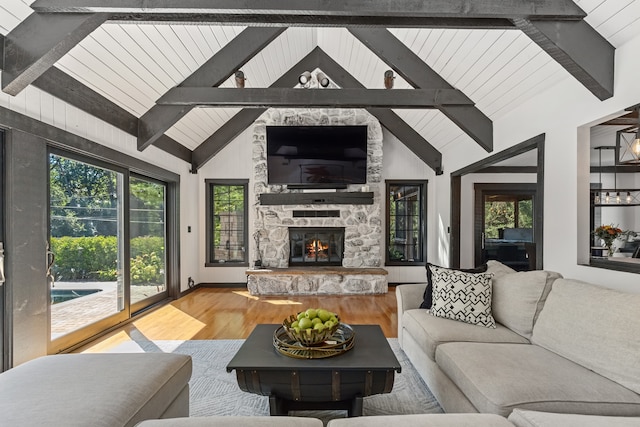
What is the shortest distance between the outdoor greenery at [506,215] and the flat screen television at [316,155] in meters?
3.25

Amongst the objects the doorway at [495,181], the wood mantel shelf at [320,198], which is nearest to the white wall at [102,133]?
the wood mantel shelf at [320,198]

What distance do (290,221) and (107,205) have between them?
291cm

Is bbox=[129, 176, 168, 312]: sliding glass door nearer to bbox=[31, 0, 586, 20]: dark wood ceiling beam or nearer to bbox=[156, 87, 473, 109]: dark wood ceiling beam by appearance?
bbox=[156, 87, 473, 109]: dark wood ceiling beam

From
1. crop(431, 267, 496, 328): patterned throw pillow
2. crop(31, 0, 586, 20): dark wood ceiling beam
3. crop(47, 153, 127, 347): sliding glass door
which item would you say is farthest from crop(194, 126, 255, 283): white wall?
crop(431, 267, 496, 328): patterned throw pillow

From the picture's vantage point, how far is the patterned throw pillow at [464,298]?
2.50 metres

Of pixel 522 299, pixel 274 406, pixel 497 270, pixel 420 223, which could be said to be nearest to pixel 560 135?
→ pixel 497 270

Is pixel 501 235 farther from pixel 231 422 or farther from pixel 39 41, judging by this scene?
pixel 39 41

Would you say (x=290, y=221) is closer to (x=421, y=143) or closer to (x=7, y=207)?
(x=421, y=143)

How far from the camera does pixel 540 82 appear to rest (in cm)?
309

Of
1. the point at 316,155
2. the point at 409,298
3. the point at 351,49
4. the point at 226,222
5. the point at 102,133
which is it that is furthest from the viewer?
the point at 226,222

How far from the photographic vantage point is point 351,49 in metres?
4.69

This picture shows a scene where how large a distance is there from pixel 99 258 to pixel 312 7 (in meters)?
3.34

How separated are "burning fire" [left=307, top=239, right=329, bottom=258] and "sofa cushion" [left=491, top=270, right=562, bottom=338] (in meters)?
3.78

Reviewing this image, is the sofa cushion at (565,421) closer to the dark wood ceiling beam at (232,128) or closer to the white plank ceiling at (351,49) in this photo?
the white plank ceiling at (351,49)
